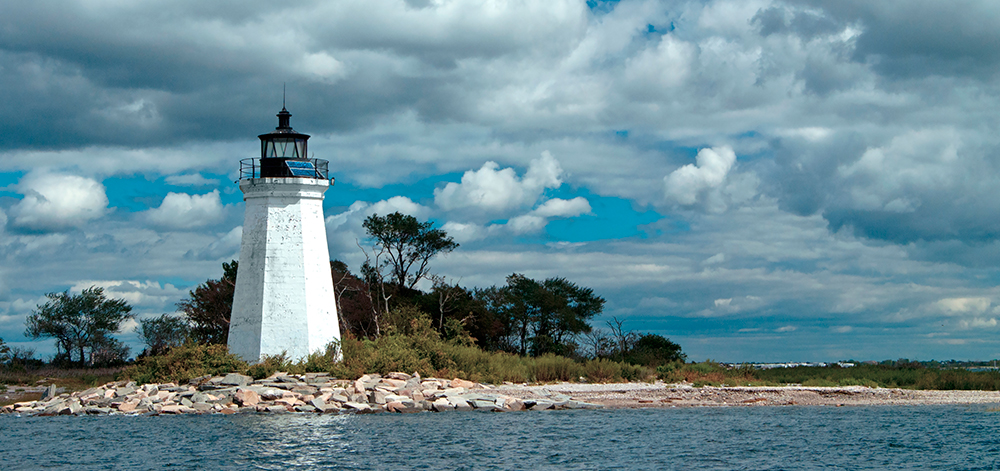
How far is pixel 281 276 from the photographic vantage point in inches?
1268

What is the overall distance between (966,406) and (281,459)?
2578 centimetres

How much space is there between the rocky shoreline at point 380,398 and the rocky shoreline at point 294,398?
0.11 feet

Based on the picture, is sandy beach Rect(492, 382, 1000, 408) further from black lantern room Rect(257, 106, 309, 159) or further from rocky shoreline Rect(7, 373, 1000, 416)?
black lantern room Rect(257, 106, 309, 159)

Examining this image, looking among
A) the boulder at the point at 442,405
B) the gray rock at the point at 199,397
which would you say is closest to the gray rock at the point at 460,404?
the boulder at the point at 442,405

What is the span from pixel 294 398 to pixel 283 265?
207 inches

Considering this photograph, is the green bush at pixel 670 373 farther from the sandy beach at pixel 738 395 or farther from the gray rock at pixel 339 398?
the gray rock at pixel 339 398

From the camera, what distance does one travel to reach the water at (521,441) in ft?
67.9

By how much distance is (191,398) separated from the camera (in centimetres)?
3056

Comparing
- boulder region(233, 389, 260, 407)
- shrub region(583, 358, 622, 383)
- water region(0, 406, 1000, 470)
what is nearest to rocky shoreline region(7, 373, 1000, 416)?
boulder region(233, 389, 260, 407)

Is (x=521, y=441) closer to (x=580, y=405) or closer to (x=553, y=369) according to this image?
(x=580, y=405)

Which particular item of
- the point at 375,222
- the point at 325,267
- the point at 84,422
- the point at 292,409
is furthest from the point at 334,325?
the point at 375,222

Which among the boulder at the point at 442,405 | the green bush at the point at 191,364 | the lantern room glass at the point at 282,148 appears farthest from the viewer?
the lantern room glass at the point at 282,148

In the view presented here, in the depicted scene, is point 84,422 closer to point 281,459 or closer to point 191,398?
point 191,398

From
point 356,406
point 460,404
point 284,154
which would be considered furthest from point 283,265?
point 460,404
